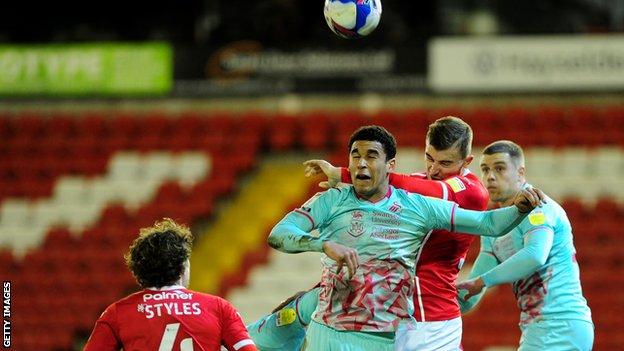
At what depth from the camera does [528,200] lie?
12.8 ft

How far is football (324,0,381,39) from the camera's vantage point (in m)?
5.44

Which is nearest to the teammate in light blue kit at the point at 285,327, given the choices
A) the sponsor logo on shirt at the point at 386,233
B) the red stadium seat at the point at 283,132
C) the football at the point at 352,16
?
the sponsor logo on shirt at the point at 386,233

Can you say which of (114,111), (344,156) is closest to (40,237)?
(114,111)

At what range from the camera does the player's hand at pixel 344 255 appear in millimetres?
3721

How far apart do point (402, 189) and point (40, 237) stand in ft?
25.1

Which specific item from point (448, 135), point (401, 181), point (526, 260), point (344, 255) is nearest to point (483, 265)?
point (526, 260)

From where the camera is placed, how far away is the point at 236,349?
3.77 metres

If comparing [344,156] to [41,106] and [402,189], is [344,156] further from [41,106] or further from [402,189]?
[402,189]

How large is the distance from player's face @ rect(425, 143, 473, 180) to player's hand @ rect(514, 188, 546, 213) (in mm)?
712

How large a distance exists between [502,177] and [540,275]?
49 cm

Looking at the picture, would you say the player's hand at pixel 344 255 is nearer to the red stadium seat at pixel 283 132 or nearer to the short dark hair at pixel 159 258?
the short dark hair at pixel 159 258

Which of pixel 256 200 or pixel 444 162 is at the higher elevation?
pixel 444 162

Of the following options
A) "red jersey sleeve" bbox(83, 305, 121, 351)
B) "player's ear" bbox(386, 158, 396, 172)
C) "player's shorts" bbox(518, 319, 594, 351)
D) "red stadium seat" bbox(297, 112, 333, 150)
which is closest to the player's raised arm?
"player's ear" bbox(386, 158, 396, 172)

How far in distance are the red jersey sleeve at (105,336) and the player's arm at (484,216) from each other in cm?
134
